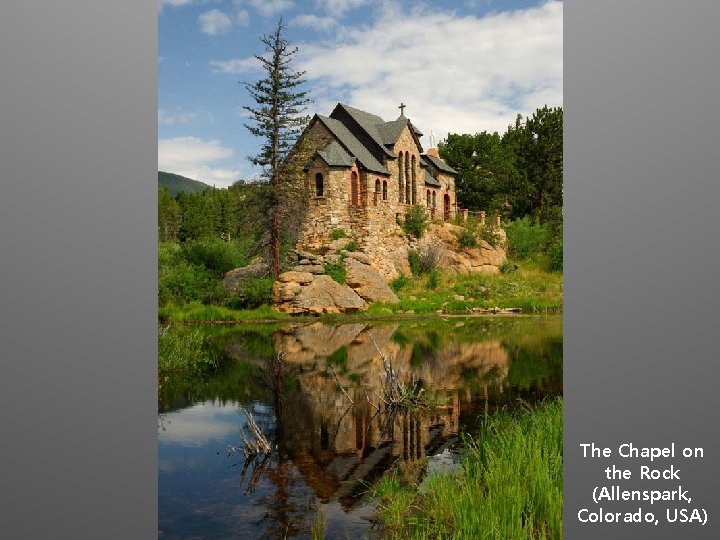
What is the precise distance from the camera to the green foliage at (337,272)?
2834cm

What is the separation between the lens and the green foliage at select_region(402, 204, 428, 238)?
115ft

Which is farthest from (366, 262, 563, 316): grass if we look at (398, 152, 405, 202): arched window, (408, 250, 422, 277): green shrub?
(398, 152, 405, 202): arched window

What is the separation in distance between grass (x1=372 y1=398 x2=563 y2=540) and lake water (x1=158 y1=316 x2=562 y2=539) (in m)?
0.42

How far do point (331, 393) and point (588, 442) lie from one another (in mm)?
9433

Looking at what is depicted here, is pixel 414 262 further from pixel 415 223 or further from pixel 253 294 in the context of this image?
pixel 253 294

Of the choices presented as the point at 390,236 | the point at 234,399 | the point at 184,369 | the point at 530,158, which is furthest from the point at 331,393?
the point at 530,158

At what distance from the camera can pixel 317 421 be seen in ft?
35.6

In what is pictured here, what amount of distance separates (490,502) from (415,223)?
29914 millimetres

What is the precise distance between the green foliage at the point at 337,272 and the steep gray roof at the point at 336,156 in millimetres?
6103

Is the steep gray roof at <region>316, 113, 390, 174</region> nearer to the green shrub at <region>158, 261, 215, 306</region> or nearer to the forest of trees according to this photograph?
the green shrub at <region>158, 261, 215, 306</region>

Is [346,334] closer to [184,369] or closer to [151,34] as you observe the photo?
[184,369]

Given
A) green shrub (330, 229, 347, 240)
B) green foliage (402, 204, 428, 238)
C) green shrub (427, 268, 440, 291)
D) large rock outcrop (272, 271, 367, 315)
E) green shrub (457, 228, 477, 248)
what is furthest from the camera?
green shrub (457, 228, 477, 248)

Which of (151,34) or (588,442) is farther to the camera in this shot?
(588,442)

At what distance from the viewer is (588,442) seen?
372 cm
